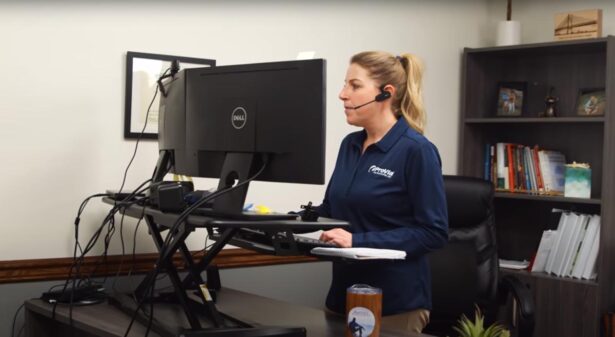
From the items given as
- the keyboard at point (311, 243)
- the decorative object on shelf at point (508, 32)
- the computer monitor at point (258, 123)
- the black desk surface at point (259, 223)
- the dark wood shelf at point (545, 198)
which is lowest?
the keyboard at point (311, 243)

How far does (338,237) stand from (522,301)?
1.20 meters

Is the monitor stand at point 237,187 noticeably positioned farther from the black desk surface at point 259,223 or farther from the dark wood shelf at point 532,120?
the dark wood shelf at point 532,120

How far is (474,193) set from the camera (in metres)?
3.03

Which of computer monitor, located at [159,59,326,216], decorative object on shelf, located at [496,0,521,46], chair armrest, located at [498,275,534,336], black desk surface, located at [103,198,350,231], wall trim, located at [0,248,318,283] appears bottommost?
chair armrest, located at [498,275,534,336]

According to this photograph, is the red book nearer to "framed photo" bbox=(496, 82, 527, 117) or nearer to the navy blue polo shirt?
"framed photo" bbox=(496, 82, 527, 117)

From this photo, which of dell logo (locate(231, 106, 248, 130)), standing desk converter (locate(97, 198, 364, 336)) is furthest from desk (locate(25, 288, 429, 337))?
dell logo (locate(231, 106, 248, 130))

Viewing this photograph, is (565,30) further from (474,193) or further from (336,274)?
(336,274)

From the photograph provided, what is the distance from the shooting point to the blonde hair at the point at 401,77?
2316 mm

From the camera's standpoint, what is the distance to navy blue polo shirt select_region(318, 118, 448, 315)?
7.12 feet

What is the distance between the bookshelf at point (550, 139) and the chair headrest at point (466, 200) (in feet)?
2.10

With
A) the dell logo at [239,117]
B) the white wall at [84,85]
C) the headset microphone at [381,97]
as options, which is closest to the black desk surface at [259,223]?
the dell logo at [239,117]

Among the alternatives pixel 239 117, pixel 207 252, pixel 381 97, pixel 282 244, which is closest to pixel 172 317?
pixel 207 252

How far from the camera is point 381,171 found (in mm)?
2262

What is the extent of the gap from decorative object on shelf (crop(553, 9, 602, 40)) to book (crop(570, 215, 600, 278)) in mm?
829
